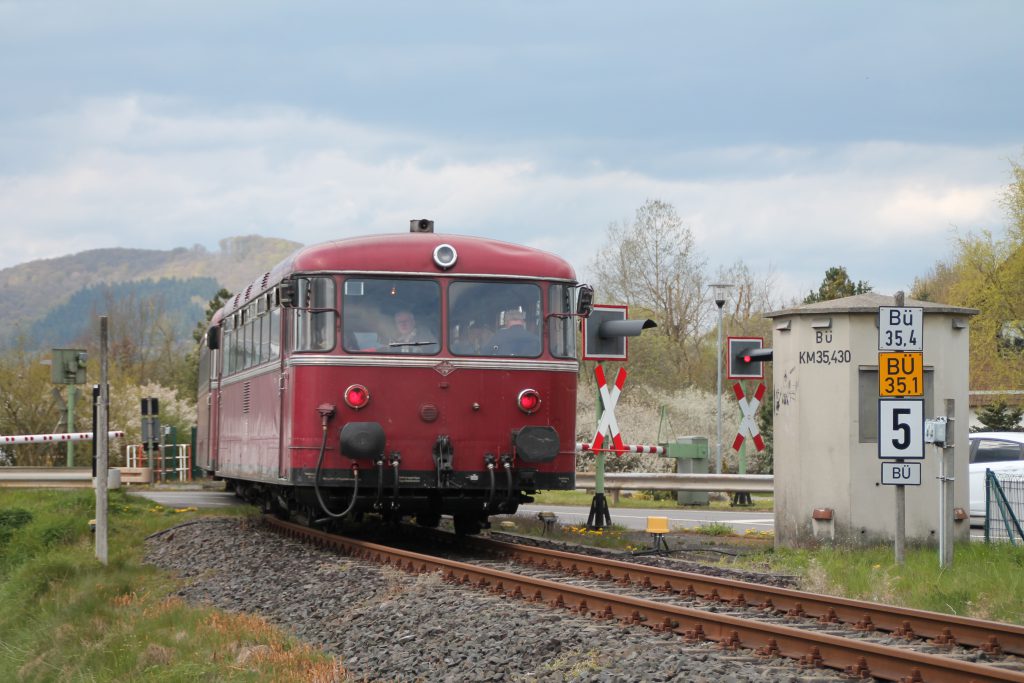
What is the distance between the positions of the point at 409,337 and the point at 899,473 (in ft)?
17.0

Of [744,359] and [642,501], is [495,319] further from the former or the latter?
[642,501]

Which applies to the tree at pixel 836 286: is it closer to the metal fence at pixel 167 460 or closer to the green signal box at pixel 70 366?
the metal fence at pixel 167 460

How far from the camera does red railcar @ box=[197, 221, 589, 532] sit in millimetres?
14352

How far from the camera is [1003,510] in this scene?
16203 millimetres

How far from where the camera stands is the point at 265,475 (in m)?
16.2

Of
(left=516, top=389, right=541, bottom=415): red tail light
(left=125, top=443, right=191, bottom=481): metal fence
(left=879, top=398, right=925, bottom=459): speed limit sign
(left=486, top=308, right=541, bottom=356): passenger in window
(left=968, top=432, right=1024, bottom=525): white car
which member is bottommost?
(left=125, top=443, right=191, bottom=481): metal fence

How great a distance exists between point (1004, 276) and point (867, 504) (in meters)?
34.1

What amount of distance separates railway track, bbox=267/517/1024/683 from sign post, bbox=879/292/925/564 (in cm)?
238

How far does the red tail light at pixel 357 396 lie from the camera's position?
563 inches

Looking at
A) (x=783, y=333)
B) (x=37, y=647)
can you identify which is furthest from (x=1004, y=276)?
(x=37, y=647)

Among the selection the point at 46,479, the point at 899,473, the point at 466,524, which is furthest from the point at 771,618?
the point at 46,479

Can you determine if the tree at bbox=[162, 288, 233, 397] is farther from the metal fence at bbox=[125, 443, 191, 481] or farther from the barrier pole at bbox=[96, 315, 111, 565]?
the barrier pole at bbox=[96, 315, 111, 565]

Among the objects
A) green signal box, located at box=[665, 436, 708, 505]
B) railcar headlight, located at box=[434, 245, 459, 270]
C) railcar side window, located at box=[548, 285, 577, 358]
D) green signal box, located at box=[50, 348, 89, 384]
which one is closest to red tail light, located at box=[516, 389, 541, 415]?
railcar side window, located at box=[548, 285, 577, 358]

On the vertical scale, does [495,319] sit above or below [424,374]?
above
